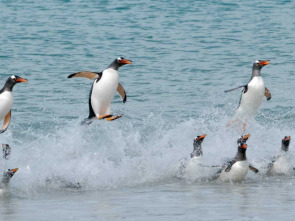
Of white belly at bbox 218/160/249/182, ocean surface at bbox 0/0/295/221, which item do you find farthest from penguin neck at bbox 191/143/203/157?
white belly at bbox 218/160/249/182

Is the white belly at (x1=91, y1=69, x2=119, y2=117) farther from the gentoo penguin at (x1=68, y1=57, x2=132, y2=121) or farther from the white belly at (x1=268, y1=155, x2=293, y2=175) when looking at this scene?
the white belly at (x1=268, y1=155, x2=293, y2=175)

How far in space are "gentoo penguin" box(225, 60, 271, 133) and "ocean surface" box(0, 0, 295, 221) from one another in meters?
0.19

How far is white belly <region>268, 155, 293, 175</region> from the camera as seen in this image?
927 cm

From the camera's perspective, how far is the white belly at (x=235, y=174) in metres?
8.87

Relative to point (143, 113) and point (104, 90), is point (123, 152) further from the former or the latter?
point (143, 113)

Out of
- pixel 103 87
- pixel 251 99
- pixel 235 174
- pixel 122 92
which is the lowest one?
pixel 235 174

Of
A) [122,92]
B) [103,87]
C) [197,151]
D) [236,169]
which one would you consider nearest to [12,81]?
[103,87]

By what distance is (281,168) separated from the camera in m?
9.30

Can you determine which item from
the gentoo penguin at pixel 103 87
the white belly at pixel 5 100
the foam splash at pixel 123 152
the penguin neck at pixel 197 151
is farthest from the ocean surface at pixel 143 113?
the white belly at pixel 5 100

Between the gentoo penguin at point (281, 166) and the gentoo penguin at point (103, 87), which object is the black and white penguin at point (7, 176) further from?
the gentoo penguin at point (281, 166)

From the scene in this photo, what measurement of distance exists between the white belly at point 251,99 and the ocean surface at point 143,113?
20cm

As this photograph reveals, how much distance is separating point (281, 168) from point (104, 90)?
2.44 m

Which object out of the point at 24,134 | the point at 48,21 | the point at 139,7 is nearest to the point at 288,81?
the point at 24,134

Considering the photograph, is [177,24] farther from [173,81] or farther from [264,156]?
[264,156]
